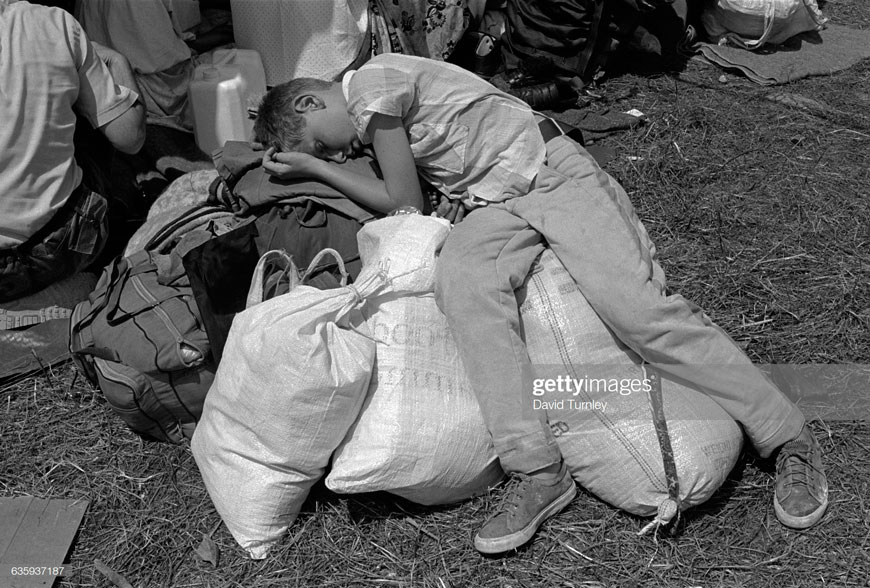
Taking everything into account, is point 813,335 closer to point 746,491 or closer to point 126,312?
point 746,491

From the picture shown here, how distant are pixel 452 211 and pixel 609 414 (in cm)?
96

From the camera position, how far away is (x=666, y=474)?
218 cm

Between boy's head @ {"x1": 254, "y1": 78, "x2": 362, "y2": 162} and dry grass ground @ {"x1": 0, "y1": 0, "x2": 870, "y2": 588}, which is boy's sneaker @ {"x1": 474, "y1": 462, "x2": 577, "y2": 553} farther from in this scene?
boy's head @ {"x1": 254, "y1": 78, "x2": 362, "y2": 162}

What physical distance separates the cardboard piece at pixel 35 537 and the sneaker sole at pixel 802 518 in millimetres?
2028

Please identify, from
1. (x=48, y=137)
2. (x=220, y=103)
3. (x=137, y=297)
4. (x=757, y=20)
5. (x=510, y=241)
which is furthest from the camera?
(x=757, y=20)

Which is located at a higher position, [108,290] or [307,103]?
[307,103]

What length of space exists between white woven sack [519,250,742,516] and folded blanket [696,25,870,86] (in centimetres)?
293

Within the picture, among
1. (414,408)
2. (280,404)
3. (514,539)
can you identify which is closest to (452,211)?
(414,408)

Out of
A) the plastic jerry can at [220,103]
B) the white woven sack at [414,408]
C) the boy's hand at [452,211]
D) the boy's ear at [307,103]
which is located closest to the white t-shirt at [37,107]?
the boy's ear at [307,103]

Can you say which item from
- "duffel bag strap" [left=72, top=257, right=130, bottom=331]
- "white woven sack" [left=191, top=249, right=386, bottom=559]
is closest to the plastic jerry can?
"duffel bag strap" [left=72, top=257, right=130, bottom=331]

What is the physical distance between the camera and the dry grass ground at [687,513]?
7.27ft

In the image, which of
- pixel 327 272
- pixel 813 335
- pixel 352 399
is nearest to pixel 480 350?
pixel 352 399

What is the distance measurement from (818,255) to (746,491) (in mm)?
1270

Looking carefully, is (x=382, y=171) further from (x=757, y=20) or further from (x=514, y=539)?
(x=757, y=20)
